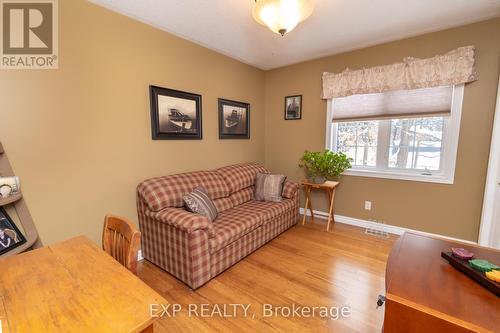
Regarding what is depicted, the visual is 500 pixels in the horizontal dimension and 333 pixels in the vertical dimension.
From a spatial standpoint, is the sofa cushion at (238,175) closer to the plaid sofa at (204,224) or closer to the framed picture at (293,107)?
the plaid sofa at (204,224)

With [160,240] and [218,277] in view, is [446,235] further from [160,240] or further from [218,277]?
[160,240]

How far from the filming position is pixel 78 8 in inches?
75.2

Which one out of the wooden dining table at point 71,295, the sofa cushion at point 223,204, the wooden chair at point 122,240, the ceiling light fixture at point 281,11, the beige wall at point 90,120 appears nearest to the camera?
the wooden dining table at point 71,295

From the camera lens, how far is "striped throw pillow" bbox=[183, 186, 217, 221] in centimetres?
226

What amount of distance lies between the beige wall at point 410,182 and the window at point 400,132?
0.34 ft

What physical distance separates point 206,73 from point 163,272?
247 cm

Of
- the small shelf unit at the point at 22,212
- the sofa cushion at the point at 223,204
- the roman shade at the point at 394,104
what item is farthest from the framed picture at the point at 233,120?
the small shelf unit at the point at 22,212

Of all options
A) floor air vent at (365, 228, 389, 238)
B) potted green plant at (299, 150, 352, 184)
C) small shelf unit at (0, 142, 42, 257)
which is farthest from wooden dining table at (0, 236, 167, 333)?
floor air vent at (365, 228, 389, 238)

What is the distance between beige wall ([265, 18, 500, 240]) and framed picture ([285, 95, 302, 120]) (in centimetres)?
9

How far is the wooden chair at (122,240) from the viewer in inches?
41.4

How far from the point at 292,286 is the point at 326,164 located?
1702 mm

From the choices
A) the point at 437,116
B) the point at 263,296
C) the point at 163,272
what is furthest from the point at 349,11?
the point at 163,272

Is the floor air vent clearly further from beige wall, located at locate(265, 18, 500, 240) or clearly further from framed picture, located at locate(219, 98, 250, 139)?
framed picture, located at locate(219, 98, 250, 139)

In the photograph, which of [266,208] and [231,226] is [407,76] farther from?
[231,226]
